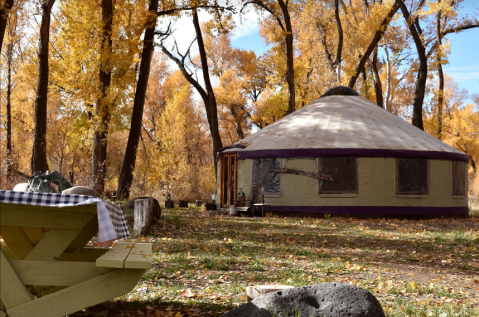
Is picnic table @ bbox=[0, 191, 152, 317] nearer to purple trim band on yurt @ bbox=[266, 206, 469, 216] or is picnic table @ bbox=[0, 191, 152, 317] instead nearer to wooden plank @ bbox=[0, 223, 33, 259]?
wooden plank @ bbox=[0, 223, 33, 259]

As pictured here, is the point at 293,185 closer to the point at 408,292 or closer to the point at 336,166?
the point at 336,166

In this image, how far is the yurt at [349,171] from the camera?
512 inches

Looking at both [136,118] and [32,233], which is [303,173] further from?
[32,233]

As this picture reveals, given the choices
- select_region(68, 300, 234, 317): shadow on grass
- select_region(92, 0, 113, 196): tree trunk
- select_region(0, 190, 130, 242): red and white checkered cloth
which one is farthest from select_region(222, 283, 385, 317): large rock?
select_region(92, 0, 113, 196): tree trunk

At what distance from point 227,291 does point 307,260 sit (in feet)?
6.34

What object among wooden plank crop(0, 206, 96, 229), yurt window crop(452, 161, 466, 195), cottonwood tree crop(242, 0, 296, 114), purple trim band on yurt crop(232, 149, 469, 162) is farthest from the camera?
cottonwood tree crop(242, 0, 296, 114)

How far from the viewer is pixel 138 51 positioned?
45.2 feet

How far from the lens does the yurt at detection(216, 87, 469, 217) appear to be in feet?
42.7

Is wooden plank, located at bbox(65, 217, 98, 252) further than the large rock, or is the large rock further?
wooden plank, located at bbox(65, 217, 98, 252)

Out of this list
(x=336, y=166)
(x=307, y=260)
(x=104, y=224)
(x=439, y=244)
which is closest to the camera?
(x=104, y=224)

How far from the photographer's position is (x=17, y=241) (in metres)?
3.41

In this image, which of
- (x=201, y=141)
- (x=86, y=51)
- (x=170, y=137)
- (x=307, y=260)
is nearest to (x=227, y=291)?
(x=307, y=260)

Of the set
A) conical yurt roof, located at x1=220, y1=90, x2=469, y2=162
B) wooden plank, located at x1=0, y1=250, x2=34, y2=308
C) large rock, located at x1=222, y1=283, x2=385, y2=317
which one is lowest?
large rock, located at x1=222, y1=283, x2=385, y2=317

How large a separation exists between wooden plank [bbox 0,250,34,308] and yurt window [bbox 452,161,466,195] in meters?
13.4
